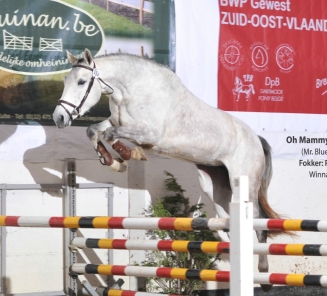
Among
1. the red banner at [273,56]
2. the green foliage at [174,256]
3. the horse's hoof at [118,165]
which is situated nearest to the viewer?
the horse's hoof at [118,165]

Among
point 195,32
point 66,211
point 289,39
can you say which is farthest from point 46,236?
point 289,39

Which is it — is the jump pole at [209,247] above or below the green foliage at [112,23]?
below

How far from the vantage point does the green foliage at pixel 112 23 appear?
22.0ft

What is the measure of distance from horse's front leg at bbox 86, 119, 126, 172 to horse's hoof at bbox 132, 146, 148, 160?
112 millimetres

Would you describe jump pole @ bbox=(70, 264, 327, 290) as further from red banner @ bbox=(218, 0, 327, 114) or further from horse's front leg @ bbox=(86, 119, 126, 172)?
red banner @ bbox=(218, 0, 327, 114)

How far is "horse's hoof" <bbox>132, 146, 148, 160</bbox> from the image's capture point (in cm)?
634

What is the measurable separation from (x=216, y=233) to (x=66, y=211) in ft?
4.09

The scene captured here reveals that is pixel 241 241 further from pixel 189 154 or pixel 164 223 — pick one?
pixel 189 154

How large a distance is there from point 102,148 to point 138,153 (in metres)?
0.32

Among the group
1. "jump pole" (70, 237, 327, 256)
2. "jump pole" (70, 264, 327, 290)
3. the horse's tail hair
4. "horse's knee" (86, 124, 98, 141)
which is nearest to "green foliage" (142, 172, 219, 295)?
the horse's tail hair

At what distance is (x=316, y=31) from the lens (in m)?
Answer: 7.65

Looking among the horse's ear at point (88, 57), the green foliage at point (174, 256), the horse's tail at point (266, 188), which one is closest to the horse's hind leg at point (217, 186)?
the green foliage at point (174, 256)

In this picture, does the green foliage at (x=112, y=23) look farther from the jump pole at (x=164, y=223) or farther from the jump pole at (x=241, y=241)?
the jump pole at (x=241, y=241)

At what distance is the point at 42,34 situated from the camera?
6566mm
